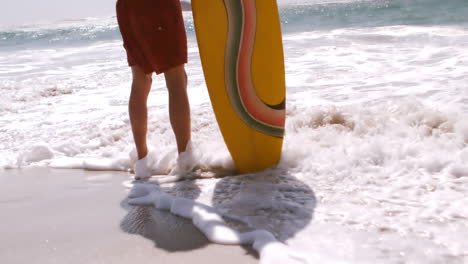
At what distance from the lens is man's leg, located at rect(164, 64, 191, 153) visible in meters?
2.16

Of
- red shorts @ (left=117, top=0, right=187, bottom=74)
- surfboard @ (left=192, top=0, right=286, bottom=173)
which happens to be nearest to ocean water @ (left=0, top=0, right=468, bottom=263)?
surfboard @ (left=192, top=0, right=286, bottom=173)

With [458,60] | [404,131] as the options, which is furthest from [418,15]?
[404,131]

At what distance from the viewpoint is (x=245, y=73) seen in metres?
2.20

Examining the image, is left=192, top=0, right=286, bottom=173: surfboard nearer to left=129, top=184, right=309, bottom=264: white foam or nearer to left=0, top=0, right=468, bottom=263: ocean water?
left=0, top=0, right=468, bottom=263: ocean water

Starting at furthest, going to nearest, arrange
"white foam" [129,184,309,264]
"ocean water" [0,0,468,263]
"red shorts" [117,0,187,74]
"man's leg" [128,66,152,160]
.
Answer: "man's leg" [128,66,152,160] → "red shorts" [117,0,187,74] → "ocean water" [0,0,468,263] → "white foam" [129,184,309,264]

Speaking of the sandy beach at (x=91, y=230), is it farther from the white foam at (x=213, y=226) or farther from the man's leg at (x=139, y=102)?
the man's leg at (x=139, y=102)

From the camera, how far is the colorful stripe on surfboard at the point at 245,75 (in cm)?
215

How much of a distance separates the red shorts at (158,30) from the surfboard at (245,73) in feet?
0.34

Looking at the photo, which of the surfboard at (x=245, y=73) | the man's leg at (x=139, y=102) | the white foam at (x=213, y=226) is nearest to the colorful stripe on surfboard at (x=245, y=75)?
the surfboard at (x=245, y=73)

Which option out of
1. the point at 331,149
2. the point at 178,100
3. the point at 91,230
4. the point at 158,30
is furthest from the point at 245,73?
the point at 91,230

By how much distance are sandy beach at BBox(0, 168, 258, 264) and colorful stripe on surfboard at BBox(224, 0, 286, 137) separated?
0.67 meters

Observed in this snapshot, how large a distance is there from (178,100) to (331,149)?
0.87 metres

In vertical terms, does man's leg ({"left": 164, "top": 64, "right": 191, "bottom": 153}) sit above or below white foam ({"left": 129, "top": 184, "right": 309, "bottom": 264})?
A: above

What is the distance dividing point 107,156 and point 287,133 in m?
1.11
